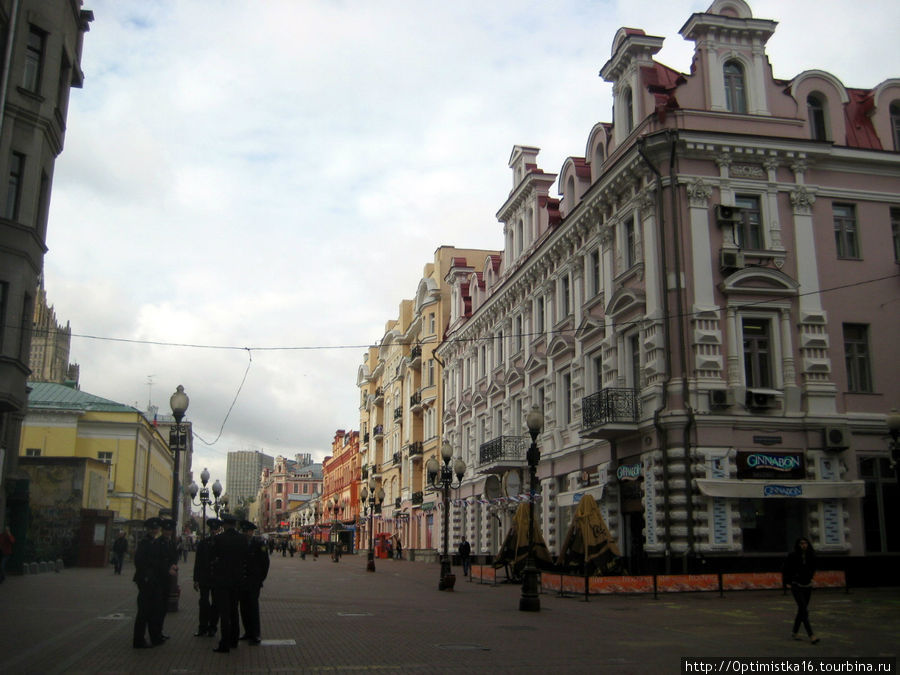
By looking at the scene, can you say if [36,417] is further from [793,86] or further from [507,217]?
[793,86]

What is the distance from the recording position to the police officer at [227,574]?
11.8 m

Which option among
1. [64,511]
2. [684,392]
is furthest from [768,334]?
[64,511]

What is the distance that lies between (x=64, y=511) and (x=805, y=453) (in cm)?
2942

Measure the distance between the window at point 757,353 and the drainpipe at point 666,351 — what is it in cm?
241

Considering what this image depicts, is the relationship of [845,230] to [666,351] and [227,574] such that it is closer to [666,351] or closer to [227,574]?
[666,351]

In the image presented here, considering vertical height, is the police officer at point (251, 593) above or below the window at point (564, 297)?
below

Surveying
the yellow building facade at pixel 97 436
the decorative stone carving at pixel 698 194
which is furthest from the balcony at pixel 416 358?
the decorative stone carving at pixel 698 194

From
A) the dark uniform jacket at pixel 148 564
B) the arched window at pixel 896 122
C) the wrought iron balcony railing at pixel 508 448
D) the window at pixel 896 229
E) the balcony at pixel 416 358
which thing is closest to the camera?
the dark uniform jacket at pixel 148 564

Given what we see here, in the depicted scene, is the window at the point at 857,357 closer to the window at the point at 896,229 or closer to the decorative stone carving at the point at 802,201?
the window at the point at 896,229

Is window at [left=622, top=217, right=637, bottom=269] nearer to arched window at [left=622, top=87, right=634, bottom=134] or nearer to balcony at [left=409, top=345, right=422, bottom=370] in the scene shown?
arched window at [left=622, top=87, right=634, bottom=134]

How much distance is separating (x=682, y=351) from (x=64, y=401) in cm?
4434

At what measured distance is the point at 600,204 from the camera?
95.8 feet

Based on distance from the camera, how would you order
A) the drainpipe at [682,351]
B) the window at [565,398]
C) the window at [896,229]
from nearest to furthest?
the drainpipe at [682,351], the window at [896,229], the window at [565,398]

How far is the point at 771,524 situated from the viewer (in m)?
24.3
